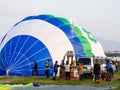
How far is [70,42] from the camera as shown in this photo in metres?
34.4

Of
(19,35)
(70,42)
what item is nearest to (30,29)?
(19,35)

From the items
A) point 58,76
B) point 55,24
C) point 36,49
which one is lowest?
point 58,76

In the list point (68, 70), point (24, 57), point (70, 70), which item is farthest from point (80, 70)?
point (24, 57)

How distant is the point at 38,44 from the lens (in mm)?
33469

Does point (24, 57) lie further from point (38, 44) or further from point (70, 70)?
point (70, 70)

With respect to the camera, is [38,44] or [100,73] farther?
[38,44]

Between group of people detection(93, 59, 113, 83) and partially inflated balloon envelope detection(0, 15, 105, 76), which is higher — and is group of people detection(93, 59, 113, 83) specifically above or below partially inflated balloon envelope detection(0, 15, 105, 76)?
below

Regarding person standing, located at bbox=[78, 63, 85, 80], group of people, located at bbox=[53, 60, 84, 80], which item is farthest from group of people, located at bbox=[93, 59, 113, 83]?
group of people, located at bbox=[53, 60, 84, 80]

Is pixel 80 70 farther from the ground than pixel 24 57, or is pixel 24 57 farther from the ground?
pixel 24 57

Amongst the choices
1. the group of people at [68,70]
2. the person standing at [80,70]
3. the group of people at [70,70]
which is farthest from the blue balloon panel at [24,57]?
the person standing at [80,70]

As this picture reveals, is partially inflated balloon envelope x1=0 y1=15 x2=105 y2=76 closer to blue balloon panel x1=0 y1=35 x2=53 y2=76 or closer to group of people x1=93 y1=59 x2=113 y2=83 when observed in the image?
blue balloon panel x1=0 y1=35 x2=53 y2=76

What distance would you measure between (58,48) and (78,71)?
4.25 meters

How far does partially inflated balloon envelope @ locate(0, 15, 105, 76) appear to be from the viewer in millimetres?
33406

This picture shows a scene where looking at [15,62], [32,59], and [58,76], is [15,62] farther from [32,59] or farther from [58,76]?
[58,76]
